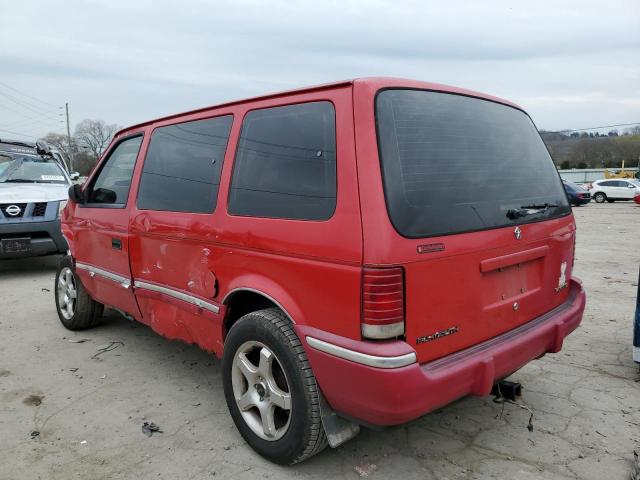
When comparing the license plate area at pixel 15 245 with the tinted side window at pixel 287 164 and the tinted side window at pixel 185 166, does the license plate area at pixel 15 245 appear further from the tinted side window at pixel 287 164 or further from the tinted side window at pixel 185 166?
the tinted side window at pixel 287 164

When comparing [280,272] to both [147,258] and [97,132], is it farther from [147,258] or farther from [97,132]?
[97,132]

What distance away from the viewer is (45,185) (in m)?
8.23

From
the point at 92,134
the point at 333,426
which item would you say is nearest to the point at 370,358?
the point at 333,426

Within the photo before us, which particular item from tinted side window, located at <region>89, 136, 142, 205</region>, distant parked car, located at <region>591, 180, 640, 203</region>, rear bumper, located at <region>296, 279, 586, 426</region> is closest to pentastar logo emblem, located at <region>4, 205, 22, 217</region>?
tinted side window, located at <region>89, 136, 142, 205</region>

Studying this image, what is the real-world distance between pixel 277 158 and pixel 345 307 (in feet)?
2.97

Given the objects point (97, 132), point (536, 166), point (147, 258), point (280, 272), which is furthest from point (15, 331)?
point (97, 132)

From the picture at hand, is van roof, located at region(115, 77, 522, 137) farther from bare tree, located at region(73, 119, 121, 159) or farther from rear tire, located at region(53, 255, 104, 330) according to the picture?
bare tree, located at region(73, 119, 121, 159)

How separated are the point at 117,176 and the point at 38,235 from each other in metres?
4.32

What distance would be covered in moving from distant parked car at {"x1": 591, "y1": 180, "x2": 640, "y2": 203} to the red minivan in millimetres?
32629

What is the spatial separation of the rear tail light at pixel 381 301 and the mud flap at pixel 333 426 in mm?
494

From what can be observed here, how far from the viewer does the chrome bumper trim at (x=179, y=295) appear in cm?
288

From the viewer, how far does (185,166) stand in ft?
10.4

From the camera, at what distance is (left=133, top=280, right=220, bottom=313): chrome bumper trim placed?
2.88 metres

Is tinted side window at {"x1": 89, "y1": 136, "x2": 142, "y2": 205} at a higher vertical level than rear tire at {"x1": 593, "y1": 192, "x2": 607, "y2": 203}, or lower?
higher
